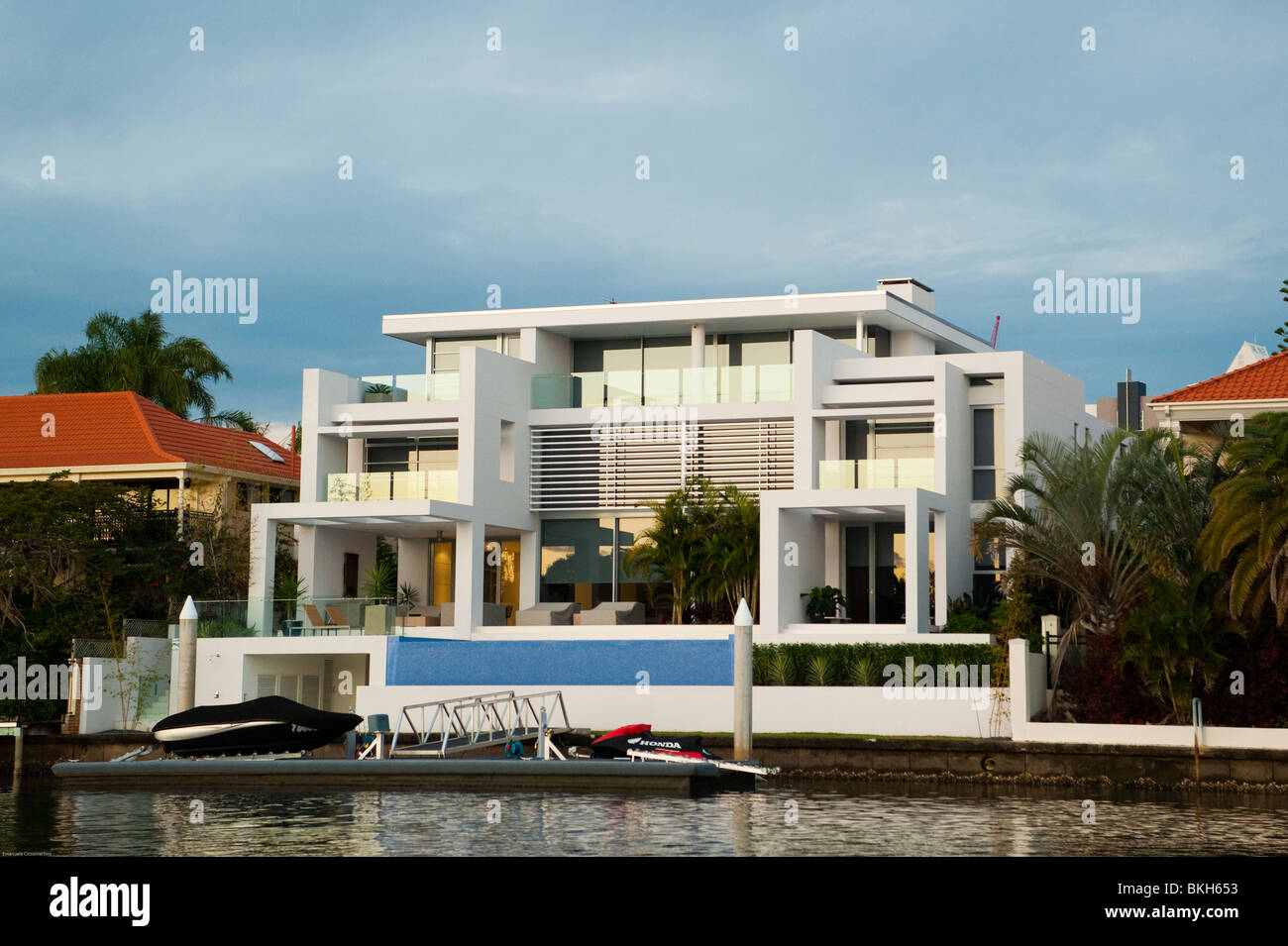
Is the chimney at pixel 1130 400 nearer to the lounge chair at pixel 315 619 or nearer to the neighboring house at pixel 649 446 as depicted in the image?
the neighboring house at pixel 649 446

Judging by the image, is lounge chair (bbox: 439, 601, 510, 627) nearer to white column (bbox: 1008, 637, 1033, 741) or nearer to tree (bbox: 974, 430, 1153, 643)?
Answer: tree (bbox: 974, 430, 1153, 643)

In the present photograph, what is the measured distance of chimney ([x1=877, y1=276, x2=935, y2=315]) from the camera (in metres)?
44.2

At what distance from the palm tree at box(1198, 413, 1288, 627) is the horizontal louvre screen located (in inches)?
525

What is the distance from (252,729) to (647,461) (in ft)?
45.1

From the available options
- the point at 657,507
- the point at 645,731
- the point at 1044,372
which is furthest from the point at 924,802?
the point at 1044,372

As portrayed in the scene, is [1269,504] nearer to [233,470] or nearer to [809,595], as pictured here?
[809,595]

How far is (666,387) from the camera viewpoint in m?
40.0

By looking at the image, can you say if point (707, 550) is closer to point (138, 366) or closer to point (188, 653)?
point (188, 653)

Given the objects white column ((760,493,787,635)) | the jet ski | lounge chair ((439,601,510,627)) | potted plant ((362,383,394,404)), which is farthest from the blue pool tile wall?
potted plant ((362,383,394,404))

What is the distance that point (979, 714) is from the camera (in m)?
29.8

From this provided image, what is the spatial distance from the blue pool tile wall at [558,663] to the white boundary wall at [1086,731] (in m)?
6.39

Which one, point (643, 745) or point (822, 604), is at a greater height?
point (822, 604)

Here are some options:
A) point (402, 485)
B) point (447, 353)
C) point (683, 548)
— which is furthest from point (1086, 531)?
point (447, 353)
